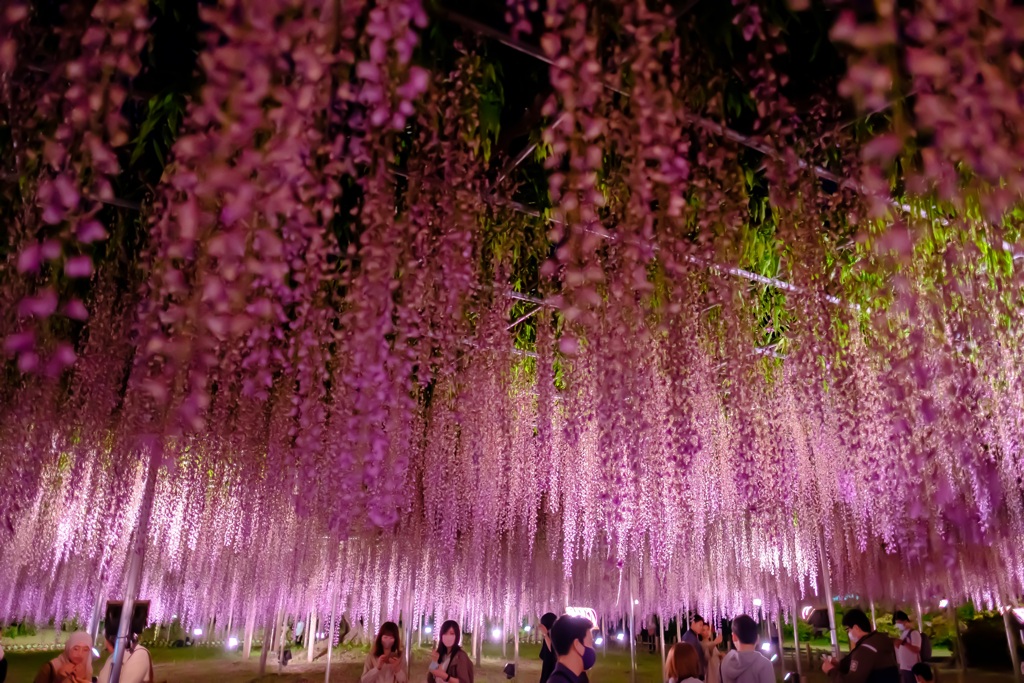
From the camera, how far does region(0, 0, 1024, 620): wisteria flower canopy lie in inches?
74.4

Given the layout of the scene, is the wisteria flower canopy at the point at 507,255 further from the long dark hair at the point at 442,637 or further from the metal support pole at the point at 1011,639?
the metal support pole at the point at 1011,639

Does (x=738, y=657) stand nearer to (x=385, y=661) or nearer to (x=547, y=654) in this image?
(x=547, y=654)

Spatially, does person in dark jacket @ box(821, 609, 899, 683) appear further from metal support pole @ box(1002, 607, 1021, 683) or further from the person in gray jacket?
metal support pole @ box(1002, 607, 1021, 683)

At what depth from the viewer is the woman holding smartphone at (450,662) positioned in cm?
466

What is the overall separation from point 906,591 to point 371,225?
13.8 m

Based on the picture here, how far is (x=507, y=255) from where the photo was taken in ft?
14.3

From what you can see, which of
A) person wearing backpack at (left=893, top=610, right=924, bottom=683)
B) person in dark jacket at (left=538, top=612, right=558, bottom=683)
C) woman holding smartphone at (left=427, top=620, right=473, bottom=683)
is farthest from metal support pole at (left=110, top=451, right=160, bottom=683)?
person wearing backpack at (left=893, top=610, right=924, bottom=683)

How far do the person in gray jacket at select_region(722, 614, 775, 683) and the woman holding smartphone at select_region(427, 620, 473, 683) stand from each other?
5.81ft

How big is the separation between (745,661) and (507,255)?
2.79 m

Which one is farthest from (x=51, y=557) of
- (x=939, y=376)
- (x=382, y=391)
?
(x=939, y=376)

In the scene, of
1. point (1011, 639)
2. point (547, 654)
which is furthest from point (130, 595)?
point (1011, 639)

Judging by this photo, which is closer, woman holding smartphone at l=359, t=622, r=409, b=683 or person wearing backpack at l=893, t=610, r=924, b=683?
woman holding smartphone at l=359, t=622, r=409, b=683

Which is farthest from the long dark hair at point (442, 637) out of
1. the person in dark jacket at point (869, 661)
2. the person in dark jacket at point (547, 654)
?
the person in dark jacket at point (869, 661)

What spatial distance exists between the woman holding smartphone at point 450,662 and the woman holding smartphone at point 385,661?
0.27 meters
